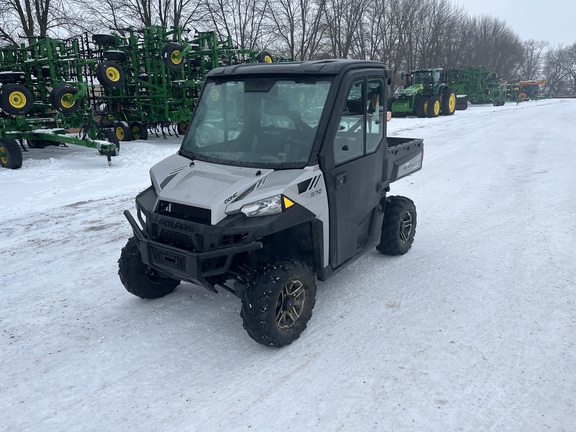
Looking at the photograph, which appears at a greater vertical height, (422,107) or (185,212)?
(422,107)

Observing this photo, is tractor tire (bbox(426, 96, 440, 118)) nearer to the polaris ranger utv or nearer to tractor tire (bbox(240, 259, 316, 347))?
the polaris ranger utv

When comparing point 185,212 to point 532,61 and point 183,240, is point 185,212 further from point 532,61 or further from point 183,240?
point 532,61

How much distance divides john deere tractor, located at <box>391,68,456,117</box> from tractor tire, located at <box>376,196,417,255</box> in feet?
65.8

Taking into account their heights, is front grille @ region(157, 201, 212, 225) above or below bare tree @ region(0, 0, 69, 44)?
below

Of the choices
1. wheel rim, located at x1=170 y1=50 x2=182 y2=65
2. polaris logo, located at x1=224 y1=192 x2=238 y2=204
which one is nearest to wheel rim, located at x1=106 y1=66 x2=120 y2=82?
wheel rim, located at x1=170 y1=50 x2=182 y2=65

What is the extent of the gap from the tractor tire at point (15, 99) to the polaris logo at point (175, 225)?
376 inches

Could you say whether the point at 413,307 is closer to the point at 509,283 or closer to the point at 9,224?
the point at 509,283

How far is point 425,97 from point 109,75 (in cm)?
1762

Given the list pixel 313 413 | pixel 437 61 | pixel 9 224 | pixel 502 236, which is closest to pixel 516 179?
pixel 502 236

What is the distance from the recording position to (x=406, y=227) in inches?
206

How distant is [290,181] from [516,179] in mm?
7112

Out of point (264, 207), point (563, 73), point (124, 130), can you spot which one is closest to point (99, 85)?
point (124, 130)

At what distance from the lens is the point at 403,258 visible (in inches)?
202

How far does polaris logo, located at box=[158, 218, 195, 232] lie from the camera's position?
125 inches
